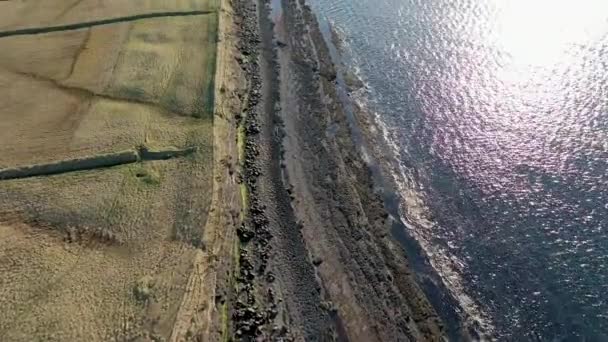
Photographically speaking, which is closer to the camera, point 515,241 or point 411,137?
point 515,241

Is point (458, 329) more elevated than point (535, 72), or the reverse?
point (535, 72)

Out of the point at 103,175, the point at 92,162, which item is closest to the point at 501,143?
the point at 103,175

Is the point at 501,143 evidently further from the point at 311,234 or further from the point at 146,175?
the point at 146,175

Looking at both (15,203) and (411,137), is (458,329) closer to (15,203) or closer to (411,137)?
(411,137)

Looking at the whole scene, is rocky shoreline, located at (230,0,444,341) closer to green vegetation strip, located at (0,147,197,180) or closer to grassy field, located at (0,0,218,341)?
grassy field, located at (0,0,218,341)

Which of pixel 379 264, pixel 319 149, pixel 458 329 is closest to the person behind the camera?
pixel 458 329

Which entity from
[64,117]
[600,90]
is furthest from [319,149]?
[600,90]

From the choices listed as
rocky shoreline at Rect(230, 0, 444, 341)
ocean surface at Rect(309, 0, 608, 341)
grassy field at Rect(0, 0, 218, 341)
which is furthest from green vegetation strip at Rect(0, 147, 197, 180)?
ocean surface at Rect(309, 0, 608, 341)
